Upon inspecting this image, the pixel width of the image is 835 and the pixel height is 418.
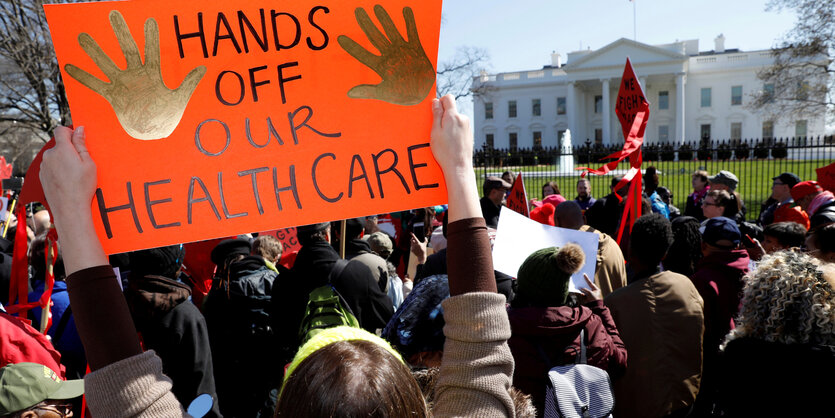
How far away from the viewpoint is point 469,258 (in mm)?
1323

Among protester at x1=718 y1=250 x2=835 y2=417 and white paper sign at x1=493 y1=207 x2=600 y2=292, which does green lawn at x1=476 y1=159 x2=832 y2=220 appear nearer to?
white paper sign at x1=493 y1=207 x2=600 y2=292

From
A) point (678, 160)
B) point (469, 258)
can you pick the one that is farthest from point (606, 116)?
point (469, 258)

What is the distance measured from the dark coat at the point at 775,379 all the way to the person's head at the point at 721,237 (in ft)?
5.37

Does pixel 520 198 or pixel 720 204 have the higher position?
pixel 520 198

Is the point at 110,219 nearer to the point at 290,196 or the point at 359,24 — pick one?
the point at 290,196

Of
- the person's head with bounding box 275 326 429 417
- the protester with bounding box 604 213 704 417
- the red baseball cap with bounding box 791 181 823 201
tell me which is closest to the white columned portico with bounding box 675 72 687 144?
the red baseball cap with bounding box 791 181 823 201

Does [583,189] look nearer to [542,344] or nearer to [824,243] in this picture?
[824,243]

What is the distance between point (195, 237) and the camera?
1.70 metres

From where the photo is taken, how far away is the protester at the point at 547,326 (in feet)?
8.62

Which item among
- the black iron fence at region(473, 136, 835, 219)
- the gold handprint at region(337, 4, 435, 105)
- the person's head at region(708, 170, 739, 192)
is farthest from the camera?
the black iron fence at region(473, 136, 835, 219)

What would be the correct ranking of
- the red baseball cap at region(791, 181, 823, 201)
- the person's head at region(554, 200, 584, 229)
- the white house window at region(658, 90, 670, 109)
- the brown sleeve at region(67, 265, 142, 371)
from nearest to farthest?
the brown sleeve at region(67, 265, 142, 371) → the person's head at region(554, 200, 584, 229) → the red baseball cap at region(791, 181, 823, 201) → the white house window at region(658, 90, 670, 109)

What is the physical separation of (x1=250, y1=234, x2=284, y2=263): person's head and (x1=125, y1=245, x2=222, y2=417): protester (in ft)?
3.60

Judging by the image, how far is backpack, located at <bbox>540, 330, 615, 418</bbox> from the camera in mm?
2441

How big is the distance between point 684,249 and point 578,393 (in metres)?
1.77
